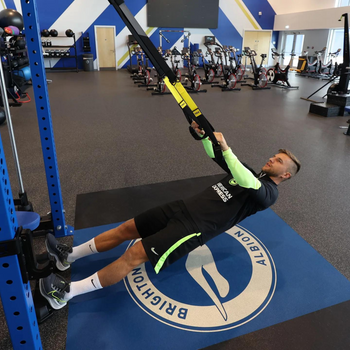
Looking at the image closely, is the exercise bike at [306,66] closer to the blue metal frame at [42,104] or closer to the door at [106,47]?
the door at [106,47]

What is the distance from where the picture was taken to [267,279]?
1.84 meters

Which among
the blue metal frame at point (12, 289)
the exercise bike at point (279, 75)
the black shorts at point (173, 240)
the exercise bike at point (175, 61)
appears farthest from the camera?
the exercise bike at point (279, 75)

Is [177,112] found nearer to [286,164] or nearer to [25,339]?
[286,164]

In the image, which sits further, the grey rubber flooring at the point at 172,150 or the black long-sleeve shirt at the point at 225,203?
the grey rubber flooring at the point at 172,150

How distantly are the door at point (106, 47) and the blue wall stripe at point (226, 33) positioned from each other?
478 centimetres

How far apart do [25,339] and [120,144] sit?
130 inches

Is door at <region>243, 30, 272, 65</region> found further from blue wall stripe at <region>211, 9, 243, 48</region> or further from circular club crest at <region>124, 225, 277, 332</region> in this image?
circular club crest at <region>124, 225, 277, 332</region>

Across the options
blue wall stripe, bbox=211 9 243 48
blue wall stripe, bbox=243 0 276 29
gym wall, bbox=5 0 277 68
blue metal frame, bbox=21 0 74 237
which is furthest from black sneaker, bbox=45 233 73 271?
blue wall stripe, bbox=243 0 276 29

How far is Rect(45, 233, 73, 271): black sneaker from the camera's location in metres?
1.77

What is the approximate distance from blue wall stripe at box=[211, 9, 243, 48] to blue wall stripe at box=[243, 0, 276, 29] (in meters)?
1.15

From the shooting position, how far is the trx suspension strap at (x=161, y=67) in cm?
136

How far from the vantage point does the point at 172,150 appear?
13.1ft

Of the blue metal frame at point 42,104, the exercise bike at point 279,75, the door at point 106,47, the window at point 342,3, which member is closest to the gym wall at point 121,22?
the door at point 106,47

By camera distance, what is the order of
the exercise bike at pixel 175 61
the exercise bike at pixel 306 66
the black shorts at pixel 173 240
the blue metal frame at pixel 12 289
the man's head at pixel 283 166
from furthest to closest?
the exercise bike at pixel 306 66, the exercise bike at pixel 175 61, the man's head at pixel 283 166, the black shorts at pixel 173 240, the blue metal frame at pixel 12 289
